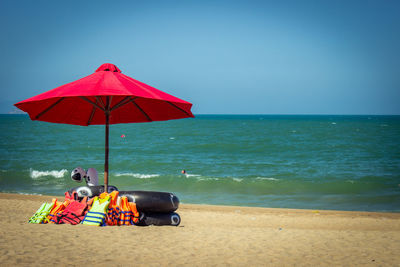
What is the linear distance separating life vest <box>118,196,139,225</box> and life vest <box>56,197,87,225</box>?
2.30 feet

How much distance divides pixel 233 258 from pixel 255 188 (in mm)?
10900

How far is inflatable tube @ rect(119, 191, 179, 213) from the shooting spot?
6.48 m

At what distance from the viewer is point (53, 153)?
28781mm

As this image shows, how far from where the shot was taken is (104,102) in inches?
271

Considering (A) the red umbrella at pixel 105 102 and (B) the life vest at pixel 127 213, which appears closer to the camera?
(A) the red umbrella at pixel 105 102

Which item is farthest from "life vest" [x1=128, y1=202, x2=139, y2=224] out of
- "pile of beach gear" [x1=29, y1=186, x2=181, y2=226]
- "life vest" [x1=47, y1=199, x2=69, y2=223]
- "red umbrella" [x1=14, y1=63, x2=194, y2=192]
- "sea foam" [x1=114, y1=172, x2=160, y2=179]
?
"sea foam" [x1=114, y1=172, x2=160, y2=179]

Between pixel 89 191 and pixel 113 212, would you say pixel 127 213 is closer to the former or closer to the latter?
pixel 113 212

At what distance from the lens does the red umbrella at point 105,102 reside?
5.31m

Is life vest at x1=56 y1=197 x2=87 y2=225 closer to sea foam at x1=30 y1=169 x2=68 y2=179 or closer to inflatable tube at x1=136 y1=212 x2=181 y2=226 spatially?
inflatable tube at x1=136 y1=212 x2=181 y2=226

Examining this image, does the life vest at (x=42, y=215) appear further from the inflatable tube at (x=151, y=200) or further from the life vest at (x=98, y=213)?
the inflatable tube at (x=151, y=200)

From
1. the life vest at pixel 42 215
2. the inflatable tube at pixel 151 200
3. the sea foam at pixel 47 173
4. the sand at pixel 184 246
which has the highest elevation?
the inflatable tube at pixel 151 200

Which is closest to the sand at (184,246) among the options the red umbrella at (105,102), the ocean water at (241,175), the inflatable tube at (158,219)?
the inflatable tube at (158,219)

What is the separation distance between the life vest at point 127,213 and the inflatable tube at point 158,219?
175 millimetres

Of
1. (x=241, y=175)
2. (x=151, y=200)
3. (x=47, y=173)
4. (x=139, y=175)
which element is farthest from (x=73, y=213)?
(x=47, y=173)
